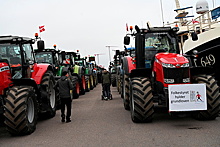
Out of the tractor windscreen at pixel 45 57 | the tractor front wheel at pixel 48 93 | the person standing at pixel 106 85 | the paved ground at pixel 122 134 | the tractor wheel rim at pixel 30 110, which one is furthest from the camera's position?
the person standing at pixel 106 85

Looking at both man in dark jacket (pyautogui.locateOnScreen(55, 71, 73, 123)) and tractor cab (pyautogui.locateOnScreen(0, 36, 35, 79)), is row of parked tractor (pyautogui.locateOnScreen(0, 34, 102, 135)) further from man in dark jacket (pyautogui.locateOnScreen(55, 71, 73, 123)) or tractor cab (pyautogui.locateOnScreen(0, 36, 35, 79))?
man in dark jacket (pyautogui.locateOnScreen(55, 71, 73, 123))

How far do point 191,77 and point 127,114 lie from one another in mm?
2909

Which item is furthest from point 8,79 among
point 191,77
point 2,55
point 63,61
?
point 63,61

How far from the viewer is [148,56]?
36.7 feet

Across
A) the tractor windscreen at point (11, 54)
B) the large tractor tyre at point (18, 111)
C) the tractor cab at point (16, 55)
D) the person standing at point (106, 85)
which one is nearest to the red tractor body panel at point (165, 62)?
the large tractor tyre at point (18, 111)

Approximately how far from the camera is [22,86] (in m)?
9.23

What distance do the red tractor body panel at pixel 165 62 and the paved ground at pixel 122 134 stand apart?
133 centimetres

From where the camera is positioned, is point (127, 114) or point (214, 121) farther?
point (127, 114)

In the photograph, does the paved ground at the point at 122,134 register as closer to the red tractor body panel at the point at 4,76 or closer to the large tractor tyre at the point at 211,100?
the large tractor tyre at the point at 211,100

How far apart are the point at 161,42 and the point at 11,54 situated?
4639 mm

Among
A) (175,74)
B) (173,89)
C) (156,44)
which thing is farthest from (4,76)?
(156,44)

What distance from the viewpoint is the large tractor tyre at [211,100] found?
30.8 feet

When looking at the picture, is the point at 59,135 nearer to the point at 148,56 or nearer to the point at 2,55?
the point at 2,55

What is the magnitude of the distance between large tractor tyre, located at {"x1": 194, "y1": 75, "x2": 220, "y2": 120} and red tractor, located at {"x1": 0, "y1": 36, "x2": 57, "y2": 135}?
4.47 metres
